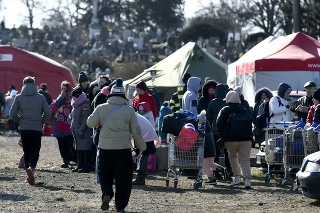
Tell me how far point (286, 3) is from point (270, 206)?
3537cm

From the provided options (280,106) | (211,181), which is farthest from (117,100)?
(280,106)

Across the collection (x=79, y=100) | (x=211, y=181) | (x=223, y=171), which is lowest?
(x=211, y=181)

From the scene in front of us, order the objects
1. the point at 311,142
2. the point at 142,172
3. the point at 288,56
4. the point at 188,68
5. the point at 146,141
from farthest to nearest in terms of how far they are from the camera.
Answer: the point at 188,68
the point at 288,56
the point at 142,172
the point at 146,141
the point at 311,142

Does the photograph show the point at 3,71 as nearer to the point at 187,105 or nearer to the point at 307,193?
the point at 187,105

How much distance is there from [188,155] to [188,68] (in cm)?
1745

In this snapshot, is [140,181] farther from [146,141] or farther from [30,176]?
[30,176]

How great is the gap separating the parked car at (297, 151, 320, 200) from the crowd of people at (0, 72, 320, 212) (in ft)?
7.19

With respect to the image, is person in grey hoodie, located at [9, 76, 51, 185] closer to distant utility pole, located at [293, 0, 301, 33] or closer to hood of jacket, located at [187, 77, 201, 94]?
hood of jacket, located at [187, 77, 201, 94]

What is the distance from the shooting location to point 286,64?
2552cm

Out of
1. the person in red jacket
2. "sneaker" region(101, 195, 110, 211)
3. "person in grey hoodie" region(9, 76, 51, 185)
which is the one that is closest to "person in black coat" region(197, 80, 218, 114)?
the person in red jacket

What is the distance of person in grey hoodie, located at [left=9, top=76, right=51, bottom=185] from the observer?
1741 centimetres

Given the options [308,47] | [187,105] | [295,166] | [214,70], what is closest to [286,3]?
[214,70]

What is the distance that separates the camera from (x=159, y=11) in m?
94.6

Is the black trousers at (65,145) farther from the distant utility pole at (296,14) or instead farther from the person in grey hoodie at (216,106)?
the distant utility pole at (296,14)
